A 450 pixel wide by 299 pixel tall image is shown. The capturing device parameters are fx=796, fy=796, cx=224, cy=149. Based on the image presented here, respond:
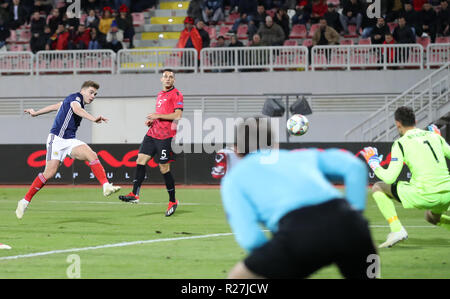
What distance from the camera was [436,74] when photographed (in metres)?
24.3

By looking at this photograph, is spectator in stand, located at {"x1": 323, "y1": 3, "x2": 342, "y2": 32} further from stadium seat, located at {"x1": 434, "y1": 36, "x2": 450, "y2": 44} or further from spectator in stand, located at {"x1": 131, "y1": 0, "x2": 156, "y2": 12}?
spectator in stand, located at {"x1": 131, "y1": 0, "x2": 156, "y2": 12}

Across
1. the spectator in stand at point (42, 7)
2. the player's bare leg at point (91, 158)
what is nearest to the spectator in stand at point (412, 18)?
the spectator in stand at point (42, 7)

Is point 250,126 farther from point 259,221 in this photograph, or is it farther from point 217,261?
point 217,261

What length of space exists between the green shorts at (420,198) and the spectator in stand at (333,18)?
17.6 metres

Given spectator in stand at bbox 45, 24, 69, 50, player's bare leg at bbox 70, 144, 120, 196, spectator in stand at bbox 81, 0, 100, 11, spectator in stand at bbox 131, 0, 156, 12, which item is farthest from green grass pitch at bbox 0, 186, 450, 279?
spectator in stand at bbox 131, 0, 156, 12

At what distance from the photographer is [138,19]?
30.5 meters

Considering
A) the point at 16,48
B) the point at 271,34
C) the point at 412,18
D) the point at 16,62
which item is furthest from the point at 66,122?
the point at 16,48

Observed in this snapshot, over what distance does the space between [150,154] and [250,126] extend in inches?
370

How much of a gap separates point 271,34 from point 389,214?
56.9 ft

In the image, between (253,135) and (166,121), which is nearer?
(253,135)

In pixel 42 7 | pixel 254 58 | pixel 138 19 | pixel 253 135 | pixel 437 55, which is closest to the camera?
pixel 253 135

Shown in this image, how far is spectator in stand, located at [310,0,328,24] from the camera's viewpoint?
2772cm

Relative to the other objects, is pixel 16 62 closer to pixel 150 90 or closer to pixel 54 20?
pixel 54 20

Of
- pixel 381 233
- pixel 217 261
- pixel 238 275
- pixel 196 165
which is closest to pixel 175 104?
pixel 381 233
